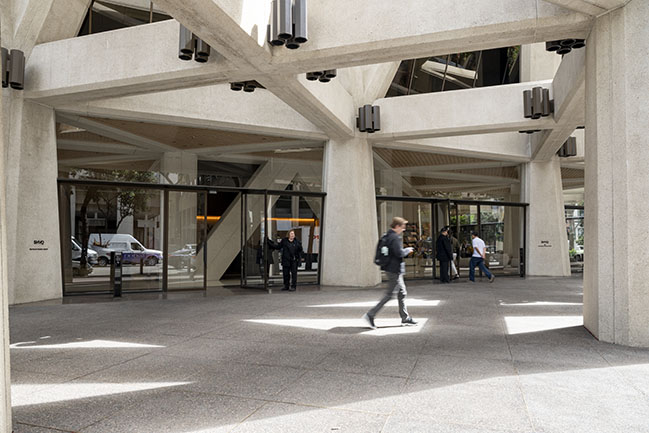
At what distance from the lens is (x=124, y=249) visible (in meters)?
13.7

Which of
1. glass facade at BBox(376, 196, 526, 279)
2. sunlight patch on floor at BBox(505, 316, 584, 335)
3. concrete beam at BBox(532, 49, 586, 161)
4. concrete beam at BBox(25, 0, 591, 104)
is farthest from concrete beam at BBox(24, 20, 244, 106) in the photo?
glass facade at BBox(376, 196, 526, 279)

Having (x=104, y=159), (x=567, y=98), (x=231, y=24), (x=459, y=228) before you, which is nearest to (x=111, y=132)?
(x=104, y=159)

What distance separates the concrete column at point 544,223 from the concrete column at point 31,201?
17.0 metres

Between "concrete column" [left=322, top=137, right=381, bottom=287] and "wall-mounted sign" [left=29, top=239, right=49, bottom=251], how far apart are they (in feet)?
26.6

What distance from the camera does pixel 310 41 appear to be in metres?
9.24

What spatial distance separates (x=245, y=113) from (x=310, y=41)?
5161 mm

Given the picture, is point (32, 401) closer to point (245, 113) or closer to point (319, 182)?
point (245, 113)

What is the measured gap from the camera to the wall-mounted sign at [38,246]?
11.9 meters

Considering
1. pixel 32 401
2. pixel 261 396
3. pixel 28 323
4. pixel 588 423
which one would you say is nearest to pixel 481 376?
pixel 588 423

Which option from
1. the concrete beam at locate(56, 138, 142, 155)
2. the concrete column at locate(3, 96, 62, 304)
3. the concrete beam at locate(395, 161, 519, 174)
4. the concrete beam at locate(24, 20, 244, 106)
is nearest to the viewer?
the concrete beam at locate(24, 20, 244, 106)

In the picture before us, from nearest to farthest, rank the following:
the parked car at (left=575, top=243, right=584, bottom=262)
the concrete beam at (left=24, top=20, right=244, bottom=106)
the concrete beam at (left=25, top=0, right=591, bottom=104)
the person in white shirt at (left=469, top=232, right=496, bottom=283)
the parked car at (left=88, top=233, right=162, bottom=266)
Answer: the concrete beam at (left=25, top=0, right=591, bottom=104) < the concrete beam at (left=24, top=20, right=244, bottom=106) < the parked car at (left=88, top=233, right=162, bottom=266) < the person in white shirt at (left=469, top=232, right=496, bottom=283) < the parked car at (left=575, top=243, right=584, bottom=262)

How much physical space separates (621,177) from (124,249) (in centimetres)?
1221

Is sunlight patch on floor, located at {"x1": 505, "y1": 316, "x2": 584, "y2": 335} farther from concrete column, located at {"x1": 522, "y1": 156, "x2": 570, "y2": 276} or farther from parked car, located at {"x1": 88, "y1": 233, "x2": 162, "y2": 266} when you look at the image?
concrete column, located at {"x1": 522, "y1": 156, "x2": 570, "y2": 276}

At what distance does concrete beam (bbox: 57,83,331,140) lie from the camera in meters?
12.7
